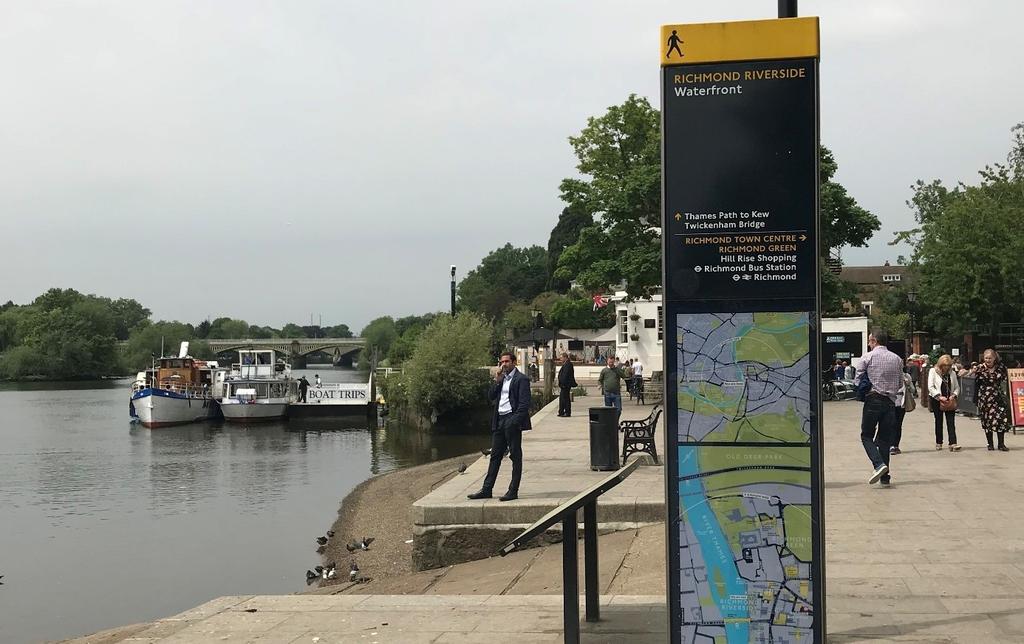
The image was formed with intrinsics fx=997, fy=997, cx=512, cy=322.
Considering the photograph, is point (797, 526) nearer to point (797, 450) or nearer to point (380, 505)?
point (797, 450)

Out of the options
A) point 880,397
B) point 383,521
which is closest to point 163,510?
point 383,521

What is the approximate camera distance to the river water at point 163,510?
16297mm

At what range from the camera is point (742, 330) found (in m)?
5.07

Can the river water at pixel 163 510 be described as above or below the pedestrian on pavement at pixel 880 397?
below

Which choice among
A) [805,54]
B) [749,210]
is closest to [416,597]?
[749,210]

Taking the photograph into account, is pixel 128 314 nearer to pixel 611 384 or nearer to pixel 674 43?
pixel 611 384

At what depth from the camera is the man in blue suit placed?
10.9 metres

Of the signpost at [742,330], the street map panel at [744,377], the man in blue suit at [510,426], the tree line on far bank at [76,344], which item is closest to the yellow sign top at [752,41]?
the signpost at [742,330]

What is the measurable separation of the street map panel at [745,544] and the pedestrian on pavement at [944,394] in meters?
11.2

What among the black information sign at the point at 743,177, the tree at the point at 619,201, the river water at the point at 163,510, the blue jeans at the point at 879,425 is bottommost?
the river water at the point at 163,510

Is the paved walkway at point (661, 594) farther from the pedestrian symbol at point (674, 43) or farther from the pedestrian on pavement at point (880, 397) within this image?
the pedestrian symbol at point (674, 43)

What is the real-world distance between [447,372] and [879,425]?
39.6m

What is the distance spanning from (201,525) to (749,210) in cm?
2057

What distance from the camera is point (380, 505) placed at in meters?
23.3
